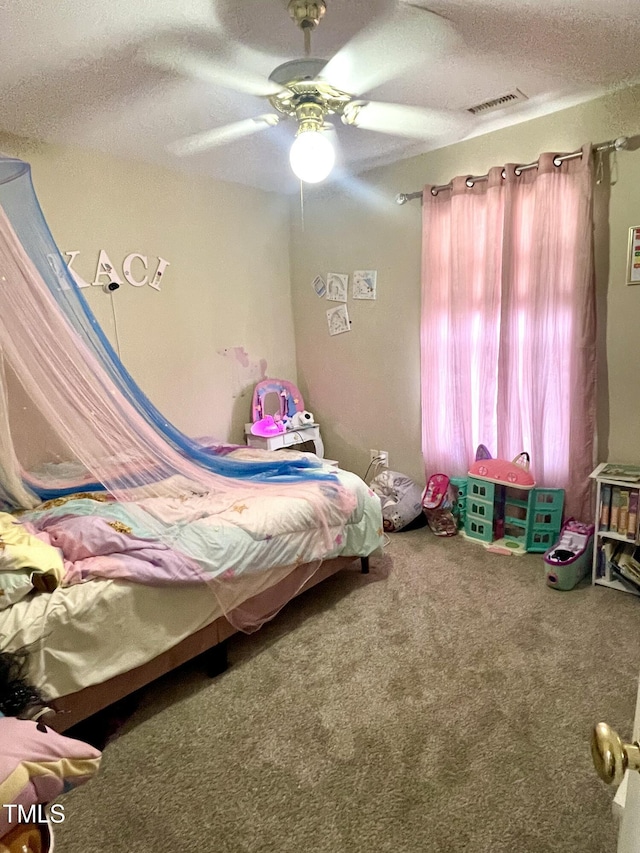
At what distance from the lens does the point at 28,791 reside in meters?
1.08

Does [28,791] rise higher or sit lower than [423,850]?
higher

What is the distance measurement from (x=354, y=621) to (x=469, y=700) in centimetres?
70

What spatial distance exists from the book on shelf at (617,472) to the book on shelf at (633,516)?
74 mm

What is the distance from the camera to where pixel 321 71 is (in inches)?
85.1

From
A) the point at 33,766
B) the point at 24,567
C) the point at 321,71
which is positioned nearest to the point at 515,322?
the point at 321,71

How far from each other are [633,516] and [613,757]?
2.39m

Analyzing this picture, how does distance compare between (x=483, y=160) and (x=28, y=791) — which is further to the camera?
(x=483, y=160)

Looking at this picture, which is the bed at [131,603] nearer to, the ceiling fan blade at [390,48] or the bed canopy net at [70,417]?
the bed canopy net at [70,417]

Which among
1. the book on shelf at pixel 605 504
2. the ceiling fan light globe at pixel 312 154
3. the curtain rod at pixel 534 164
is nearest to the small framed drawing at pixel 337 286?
the curtain rod at pixel 534 164

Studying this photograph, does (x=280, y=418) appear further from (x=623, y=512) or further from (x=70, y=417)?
(x=623, y=512)

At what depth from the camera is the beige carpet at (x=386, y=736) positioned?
5.06ft

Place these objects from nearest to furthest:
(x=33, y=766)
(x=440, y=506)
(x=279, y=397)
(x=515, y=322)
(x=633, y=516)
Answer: (x=33, y=766) → (x=633, y=516) → (x=515, y=322) → (x=440, y=506) → (x=279, y=397)

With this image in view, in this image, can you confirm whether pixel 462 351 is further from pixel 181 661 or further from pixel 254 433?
pixel 181 661

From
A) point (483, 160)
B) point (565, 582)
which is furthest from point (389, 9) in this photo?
point (565, 582)
